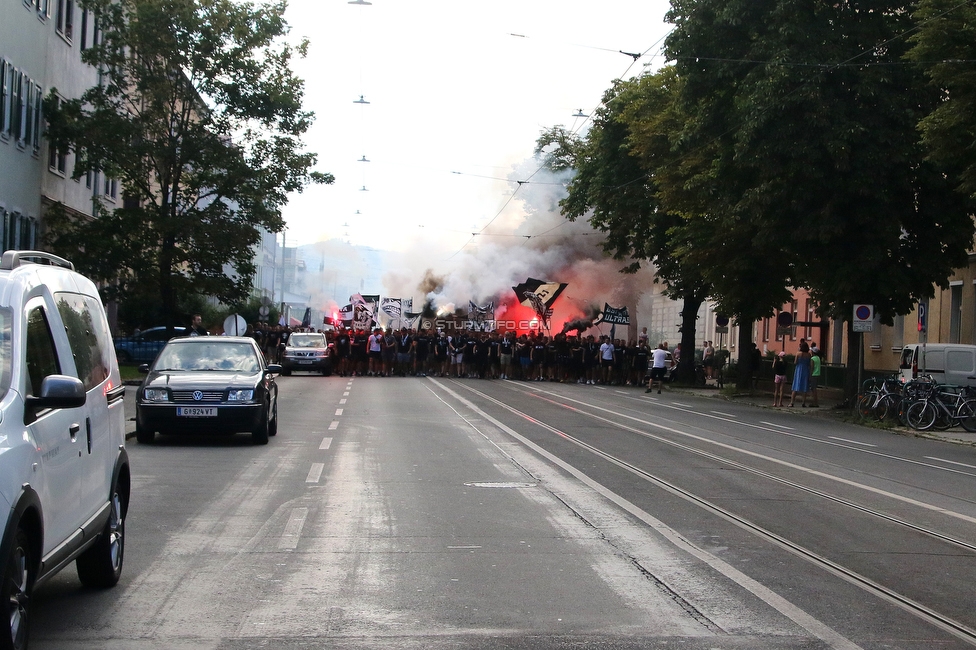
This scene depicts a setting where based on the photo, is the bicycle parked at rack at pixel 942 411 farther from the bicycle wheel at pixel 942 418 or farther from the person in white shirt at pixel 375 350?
the person in white shirt at pixel 375 350

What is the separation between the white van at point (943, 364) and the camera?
28766 mm

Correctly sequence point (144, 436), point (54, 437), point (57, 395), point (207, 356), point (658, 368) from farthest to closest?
point (658, 368) < point (207, 356) < point (144, 436) < point (54, 437) < point (57, 395)

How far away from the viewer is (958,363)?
28875mm

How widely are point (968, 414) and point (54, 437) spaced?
23373 millimetres

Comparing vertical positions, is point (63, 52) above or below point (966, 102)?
above

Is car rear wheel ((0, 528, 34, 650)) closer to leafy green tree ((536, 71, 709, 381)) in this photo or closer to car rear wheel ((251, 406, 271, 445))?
car rear wheel ((251, 406, 271, 445))

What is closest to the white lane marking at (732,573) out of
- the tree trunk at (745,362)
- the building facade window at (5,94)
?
the building facade window at (5,94)

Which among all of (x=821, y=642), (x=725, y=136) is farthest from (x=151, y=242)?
(x=821, y=642)

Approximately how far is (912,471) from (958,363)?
1496 cm

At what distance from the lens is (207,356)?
17109 mm

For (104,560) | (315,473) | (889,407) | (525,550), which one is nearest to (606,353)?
(889,407)

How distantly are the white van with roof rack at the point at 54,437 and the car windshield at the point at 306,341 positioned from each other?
38.4 meters

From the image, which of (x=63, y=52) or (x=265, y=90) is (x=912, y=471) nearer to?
(x=265, y=90)

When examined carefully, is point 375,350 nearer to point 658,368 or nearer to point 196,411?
point 658,368
